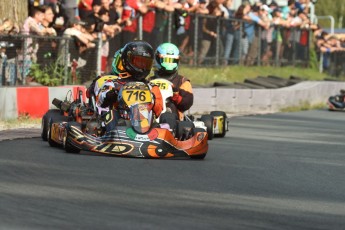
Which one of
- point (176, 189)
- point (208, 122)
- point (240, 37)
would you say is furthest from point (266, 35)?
point (176, 189)

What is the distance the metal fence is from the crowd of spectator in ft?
0.07

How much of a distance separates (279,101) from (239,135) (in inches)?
293

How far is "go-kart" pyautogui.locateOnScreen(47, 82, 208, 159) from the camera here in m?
11.1

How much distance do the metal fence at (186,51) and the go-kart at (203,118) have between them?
3.18 m

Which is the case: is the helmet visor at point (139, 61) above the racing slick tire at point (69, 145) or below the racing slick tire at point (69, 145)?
above

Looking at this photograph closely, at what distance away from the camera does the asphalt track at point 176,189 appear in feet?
23.4

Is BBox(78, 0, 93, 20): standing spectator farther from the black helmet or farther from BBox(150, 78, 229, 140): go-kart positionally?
the black helmet

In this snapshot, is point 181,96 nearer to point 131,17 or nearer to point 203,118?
point 203,118

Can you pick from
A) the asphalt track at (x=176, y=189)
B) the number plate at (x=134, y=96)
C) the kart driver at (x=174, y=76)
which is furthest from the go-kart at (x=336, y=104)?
the number plate at (x=134, y=96)

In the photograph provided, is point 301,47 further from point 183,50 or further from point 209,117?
point 209,117

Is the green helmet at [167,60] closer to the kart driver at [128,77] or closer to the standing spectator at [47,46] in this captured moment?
the kart driver at [128,77]

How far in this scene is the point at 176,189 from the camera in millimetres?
8758

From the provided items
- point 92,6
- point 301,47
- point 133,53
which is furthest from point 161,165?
point 301,47

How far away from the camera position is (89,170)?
9.81 m
